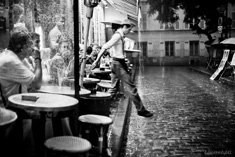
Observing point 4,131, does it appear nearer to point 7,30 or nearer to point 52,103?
point 52,103

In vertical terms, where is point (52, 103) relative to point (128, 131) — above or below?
above

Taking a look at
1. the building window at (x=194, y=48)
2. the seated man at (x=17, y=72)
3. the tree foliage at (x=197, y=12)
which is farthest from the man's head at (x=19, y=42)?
the building window at (x=194, y=48)

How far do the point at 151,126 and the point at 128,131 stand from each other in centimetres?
66

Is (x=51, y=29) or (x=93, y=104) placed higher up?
(x=51, y=29)

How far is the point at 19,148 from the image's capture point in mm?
3727

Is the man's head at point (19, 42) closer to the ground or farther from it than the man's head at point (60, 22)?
closer to the ground

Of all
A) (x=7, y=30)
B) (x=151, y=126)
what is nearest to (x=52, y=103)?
(x=7, y=30)

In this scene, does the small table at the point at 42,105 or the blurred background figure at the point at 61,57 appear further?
the blurred background figure at the point at 61,57

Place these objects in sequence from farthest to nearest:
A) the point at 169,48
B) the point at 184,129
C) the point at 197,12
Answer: the point at 169,48 < the point at 197,12 < the point at 184,129

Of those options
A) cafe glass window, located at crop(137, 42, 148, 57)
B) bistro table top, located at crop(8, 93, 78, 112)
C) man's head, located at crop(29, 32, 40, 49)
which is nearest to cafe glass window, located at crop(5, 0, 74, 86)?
man's head, located at crop(29, 32, 40, 49)

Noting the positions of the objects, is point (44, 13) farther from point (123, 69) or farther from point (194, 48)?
point (194, 48)

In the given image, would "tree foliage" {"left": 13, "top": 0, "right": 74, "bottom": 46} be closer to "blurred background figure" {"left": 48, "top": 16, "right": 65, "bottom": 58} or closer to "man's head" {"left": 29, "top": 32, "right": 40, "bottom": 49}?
"blurred background figure" {"left": 48, "top": 16, "right": 65, "bottom": 58}

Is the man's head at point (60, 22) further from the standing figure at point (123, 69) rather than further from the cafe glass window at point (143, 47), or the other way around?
the cafe glass window at point (143, 47)

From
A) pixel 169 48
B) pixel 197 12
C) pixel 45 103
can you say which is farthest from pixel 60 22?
pixel 169 48
